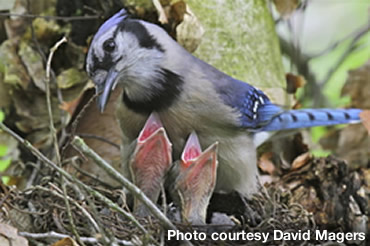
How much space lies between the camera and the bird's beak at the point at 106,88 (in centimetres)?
240

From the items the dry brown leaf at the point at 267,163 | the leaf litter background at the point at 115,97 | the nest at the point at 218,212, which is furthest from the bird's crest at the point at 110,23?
the dry brown leaf at the point at 267,163

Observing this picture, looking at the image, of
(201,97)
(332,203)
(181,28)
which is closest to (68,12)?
(181,28)

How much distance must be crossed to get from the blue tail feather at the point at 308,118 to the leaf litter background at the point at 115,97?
0.62 feet

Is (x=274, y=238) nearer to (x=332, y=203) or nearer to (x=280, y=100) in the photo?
(x=332, y=203)

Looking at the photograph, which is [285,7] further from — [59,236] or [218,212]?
[59,236]

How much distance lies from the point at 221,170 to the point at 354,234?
1.93 feet

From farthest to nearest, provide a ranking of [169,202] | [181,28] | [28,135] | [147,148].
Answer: [28,135], [181,28], [169,202], [147,148]

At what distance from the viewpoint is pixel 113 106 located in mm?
3186

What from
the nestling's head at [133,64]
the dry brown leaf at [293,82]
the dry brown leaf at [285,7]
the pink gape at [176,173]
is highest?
the dry brown leaf at [285,7]

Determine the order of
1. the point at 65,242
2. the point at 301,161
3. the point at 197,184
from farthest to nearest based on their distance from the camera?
the point at 301,161 < the point at 197,184 < the point at 65,242

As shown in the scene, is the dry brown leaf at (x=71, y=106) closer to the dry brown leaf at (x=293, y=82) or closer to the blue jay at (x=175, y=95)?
the blue jay at (x=175, y=95)

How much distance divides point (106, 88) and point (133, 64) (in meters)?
0.17

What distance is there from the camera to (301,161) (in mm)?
3332

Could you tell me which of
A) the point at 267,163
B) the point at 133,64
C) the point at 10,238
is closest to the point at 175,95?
the point at 133,64
